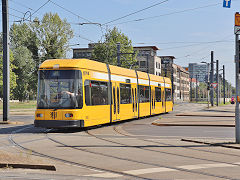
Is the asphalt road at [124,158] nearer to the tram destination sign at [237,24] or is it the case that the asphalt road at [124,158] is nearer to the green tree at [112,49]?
the tram destination sign at [237,24]

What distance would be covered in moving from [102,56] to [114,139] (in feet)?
175

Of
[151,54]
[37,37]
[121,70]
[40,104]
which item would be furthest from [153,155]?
[151,54]

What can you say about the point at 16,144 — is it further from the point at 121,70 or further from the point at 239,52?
the point at 121,70

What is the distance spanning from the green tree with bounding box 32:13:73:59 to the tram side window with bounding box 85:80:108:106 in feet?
144

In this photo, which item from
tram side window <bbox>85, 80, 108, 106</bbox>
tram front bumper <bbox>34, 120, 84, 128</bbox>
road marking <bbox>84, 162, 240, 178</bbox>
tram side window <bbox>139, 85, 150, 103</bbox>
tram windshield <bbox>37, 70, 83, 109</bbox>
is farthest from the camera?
tram side window <bbox>139, 85, 150, 103</bbox>

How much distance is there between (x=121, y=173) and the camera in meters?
7.97

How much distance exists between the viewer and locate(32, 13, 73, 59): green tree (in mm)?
62188

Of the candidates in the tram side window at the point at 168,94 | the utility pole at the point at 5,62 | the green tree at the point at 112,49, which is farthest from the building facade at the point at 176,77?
the utility pole at the point at 5,62

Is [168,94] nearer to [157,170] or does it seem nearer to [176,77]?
[157,170]

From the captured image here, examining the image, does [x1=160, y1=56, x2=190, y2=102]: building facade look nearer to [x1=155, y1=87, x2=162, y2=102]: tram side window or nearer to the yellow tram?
[x1=155, y1=87, x2=162, y2=102]: tram side window

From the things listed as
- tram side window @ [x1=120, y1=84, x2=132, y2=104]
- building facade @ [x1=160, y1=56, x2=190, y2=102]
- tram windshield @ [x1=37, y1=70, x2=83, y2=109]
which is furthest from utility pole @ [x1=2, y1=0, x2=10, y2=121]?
building facade @ [x1=160, y1=56, x2=190, y2=102]

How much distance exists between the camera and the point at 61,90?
639 inches

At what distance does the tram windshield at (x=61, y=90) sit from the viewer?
16.2 m

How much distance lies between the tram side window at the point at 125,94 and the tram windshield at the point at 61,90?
5384mm
